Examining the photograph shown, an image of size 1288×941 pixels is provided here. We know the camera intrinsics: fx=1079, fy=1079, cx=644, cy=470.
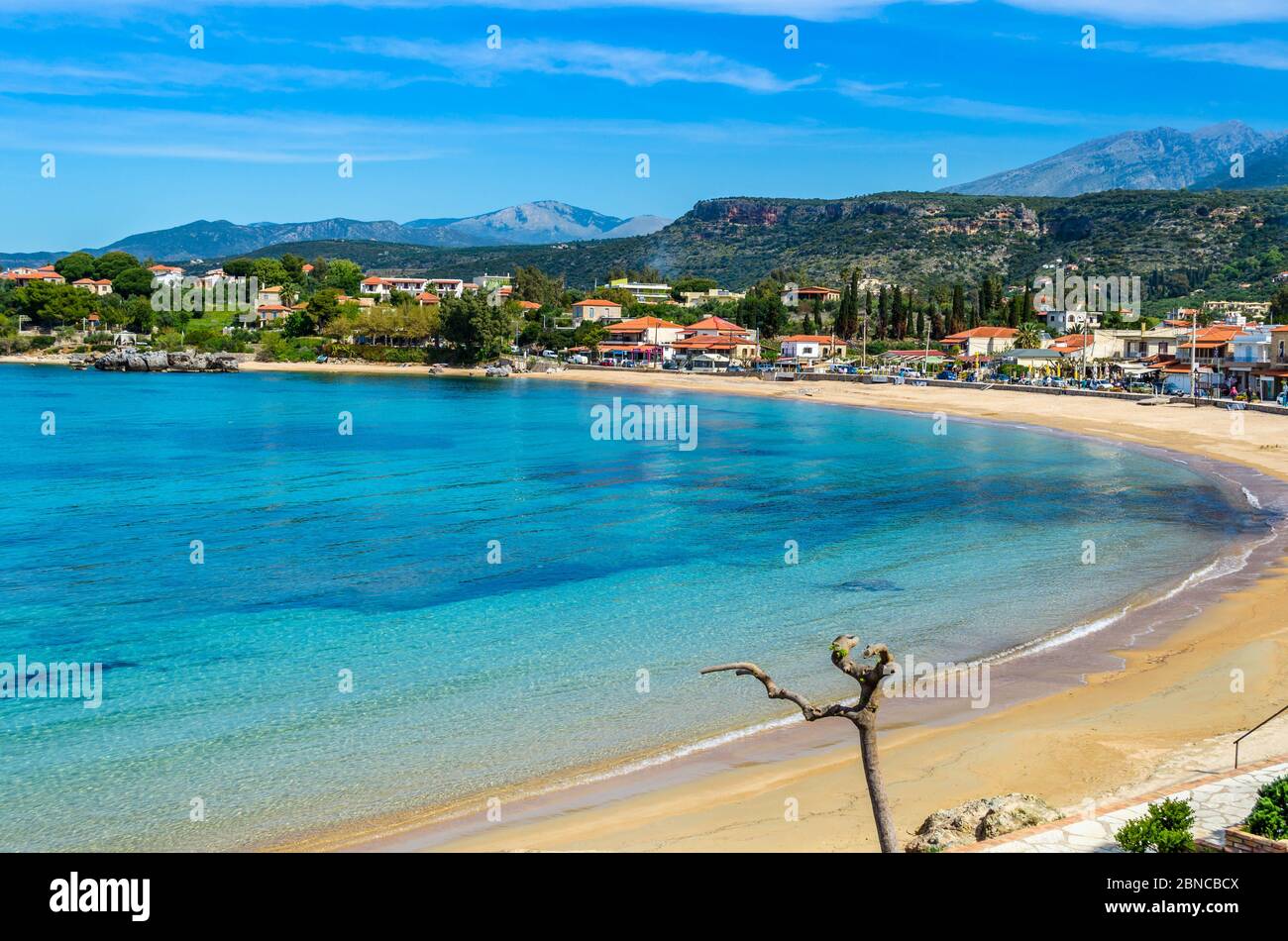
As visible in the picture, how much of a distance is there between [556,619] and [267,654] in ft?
17.8

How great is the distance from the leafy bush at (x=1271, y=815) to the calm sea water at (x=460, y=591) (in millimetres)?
7775

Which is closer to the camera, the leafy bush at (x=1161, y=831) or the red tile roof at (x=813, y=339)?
the leafy bush at (x=1161, y=831)

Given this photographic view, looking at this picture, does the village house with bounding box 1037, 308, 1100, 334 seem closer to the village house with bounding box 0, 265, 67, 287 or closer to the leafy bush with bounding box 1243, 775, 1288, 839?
the leafy bush with bounding box 1243, 775, 1288, 839

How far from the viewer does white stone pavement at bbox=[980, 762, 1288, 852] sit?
357 inches

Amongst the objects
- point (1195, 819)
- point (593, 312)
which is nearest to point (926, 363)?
point (593, 312)

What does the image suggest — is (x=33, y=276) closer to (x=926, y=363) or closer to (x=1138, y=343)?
(x=926, y=363)

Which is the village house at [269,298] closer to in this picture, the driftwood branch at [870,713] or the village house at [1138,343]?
the village house at [1138,343]

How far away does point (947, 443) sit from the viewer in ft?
181

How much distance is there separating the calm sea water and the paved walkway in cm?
638

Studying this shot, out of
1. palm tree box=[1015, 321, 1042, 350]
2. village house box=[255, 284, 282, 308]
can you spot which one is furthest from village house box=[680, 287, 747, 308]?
palm tree box=[1015, 321, 1042, 350]

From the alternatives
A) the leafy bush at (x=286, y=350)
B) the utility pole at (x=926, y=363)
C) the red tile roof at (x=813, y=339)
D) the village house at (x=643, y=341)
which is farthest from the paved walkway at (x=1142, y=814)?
the leafy bush at (x=286, y=350)

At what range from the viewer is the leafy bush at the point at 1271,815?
8.62 meters

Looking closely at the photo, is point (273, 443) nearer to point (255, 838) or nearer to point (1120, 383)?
point (255, 838)

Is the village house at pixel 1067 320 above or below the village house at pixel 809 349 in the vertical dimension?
above
